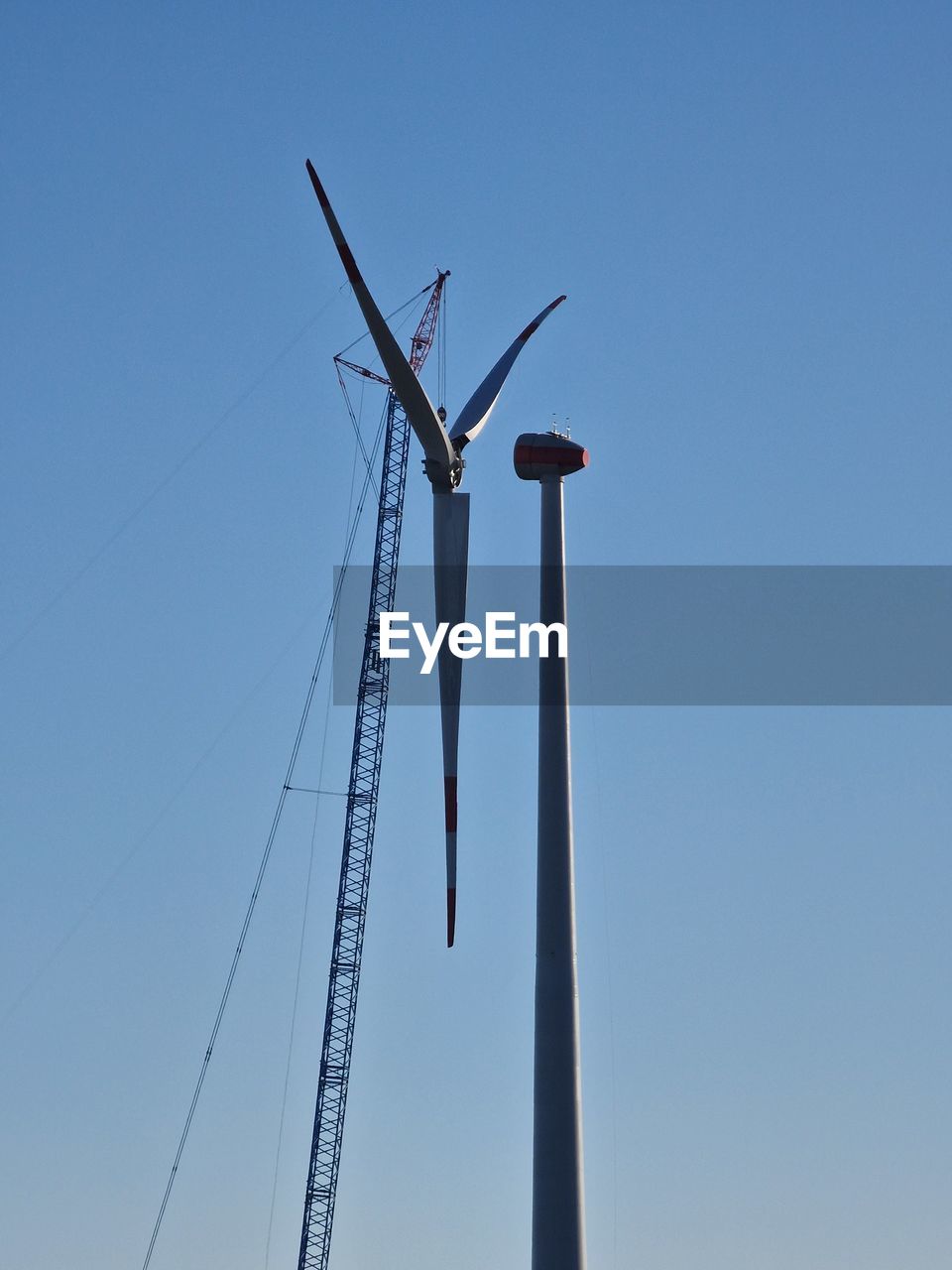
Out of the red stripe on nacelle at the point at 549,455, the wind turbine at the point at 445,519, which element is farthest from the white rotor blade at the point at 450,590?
the red stripe on nacelle at the point at 549,455

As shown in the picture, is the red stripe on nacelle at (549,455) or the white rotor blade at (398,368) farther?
the red stripe on nacelle at (549,455)

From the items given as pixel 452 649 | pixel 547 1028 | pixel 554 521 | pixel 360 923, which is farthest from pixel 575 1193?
pixel 360 923

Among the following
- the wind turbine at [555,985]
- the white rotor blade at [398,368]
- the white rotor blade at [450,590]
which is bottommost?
the wind turbine at [555,985]

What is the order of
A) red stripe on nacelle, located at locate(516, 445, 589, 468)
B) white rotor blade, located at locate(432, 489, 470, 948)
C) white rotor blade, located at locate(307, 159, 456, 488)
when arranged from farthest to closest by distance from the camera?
1. red stripe on nacelle, located at locate(516, 445, 589, 468)
2. white rotor blade, located at locate(432, 489, 470, 948)
3. white rotor blade, located at locate(307, 159, 456, 488)

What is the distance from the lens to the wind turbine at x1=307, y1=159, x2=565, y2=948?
5019cm

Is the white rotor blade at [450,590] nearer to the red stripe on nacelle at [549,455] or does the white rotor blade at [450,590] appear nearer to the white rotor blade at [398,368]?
the white rotor blade at [398,368]

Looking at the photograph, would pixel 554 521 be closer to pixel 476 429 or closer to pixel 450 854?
pixel 476 429

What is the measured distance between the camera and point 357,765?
92.2 m

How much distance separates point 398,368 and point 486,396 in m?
9.71

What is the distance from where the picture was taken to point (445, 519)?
53.9 meters

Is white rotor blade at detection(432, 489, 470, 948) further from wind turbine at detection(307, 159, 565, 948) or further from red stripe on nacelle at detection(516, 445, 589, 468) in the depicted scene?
red stripe on nacelle at detection(516, 445, 589, 468)

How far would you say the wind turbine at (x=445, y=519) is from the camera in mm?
50188

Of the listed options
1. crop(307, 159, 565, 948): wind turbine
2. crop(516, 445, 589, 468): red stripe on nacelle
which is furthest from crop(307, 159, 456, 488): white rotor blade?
crop(516, 445, 589, 468): red stripe on nacelle

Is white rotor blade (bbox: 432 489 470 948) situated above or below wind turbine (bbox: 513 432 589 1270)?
above
